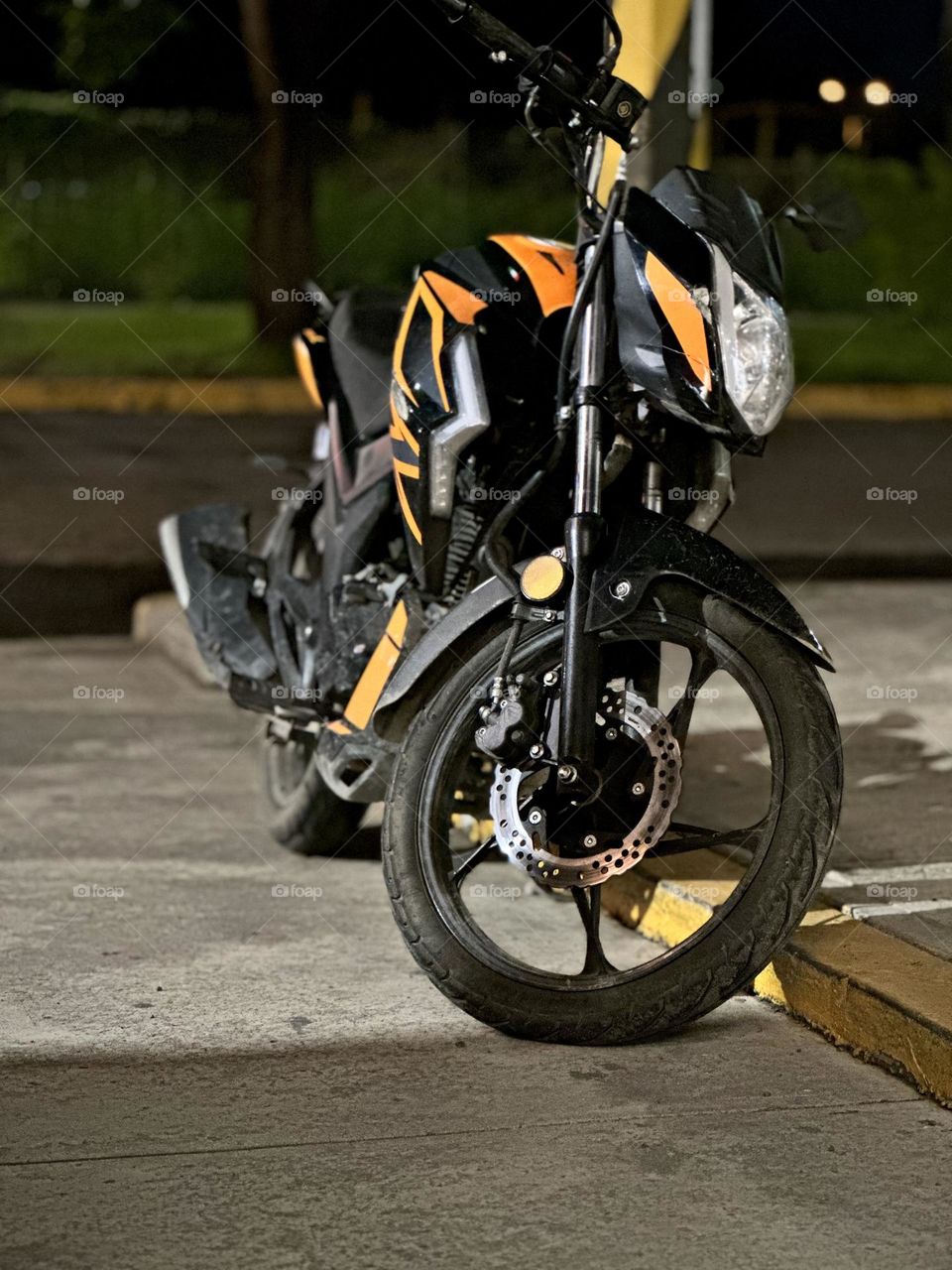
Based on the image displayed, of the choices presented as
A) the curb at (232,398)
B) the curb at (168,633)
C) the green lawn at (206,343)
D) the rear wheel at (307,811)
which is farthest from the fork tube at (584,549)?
the green lawn at (206,343)

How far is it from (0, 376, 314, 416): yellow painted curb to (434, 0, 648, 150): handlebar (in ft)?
46.1

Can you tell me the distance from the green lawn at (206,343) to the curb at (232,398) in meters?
0.48

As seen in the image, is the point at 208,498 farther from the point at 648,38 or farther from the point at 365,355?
the point at 365,355

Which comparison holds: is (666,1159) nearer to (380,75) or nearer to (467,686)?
(467,686)

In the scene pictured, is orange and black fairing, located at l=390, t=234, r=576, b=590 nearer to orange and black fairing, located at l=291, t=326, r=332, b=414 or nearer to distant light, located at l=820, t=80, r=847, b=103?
distant light, located at l=820, t=80, r=847, b=103

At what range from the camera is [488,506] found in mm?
4195

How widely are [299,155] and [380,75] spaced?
28.9 feet

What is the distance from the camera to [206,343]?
77.8 feet

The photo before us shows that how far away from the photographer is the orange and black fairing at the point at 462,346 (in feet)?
13.4

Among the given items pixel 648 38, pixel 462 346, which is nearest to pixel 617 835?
pixel 462 346

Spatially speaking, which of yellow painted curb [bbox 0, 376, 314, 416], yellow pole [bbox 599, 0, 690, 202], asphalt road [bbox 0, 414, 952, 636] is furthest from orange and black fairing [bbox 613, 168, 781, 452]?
yellow painted curb [bbox 0, 376, 314, 416]

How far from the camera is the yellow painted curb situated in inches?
722

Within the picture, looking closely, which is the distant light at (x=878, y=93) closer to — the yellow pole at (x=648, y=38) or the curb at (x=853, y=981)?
the curb at (x=853, y=981)

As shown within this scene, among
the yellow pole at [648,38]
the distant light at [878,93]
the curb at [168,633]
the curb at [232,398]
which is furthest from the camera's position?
the curb at [232,398]
